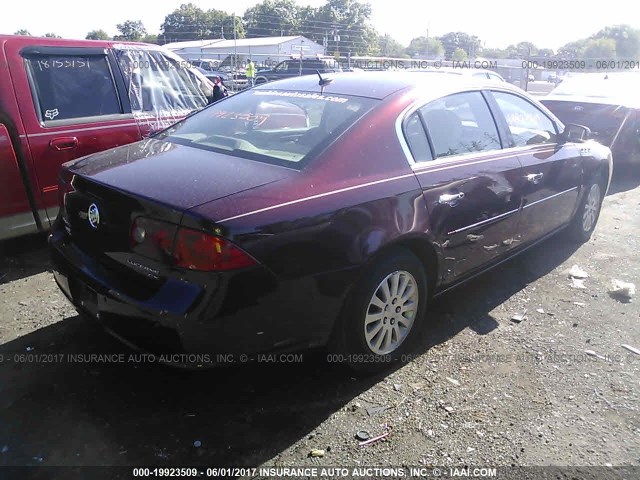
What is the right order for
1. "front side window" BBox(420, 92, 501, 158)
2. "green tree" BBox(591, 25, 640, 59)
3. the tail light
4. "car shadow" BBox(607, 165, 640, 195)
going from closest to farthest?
the tail light, "front side window" BBox(420, 92, 501, 158), "car shadow" BBox(607, 165, 640, 195), "green tree" BBox(591, 25, 640, 59)

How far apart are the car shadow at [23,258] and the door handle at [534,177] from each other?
3.88 m

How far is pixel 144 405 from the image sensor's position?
2.61 metres

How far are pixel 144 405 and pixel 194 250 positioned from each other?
1005 millimetres

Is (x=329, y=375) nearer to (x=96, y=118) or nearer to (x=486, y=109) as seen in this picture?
(x=486, y=109)

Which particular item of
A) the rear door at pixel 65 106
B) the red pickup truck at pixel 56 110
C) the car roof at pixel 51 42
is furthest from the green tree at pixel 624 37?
the rear door at pixel 65 106

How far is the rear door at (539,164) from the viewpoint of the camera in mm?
3803

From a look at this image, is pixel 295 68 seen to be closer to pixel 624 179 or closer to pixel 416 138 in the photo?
pixel 624 179

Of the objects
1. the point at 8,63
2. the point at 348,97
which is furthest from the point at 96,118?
the point at 348,97

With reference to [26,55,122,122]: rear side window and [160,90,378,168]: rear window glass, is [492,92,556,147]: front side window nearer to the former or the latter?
[160,90,378,168]: rear window glass

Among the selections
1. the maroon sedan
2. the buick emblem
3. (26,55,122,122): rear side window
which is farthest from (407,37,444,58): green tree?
the buick emblem

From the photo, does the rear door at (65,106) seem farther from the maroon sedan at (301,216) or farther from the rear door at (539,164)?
the rear door at (539,164)

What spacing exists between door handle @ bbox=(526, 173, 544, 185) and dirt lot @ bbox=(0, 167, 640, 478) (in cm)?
99

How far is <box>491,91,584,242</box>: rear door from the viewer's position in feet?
12.5

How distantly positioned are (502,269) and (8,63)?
4.39 m
